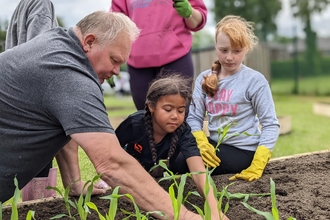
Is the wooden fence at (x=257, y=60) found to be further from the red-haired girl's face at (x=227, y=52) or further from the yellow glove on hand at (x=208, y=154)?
the yellow glove on hand at (x=208, y=154)

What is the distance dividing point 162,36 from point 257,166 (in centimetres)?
108

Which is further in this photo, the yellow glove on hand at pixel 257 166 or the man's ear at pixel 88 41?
the yellow glove on hand at pixel 257 166

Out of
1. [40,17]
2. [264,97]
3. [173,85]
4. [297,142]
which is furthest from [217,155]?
[297,142]

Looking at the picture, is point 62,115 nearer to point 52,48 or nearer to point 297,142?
point 52,48

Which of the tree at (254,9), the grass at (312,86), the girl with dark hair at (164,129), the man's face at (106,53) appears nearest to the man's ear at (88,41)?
the man's face at (106,53)

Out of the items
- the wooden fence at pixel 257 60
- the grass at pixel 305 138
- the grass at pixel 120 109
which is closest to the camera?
the grass at pixel 305 138

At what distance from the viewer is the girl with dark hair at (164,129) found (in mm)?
2621

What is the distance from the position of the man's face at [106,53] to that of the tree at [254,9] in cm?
3471

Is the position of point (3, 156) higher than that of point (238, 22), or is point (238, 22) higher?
point (238, 22)

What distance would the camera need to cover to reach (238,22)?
317 centimetres

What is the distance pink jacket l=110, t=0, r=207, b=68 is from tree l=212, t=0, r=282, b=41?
33300 mm

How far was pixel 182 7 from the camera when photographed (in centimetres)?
314

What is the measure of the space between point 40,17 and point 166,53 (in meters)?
0.92

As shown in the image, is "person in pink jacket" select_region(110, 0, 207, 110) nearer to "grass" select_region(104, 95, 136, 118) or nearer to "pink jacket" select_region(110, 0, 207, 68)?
"pink jacket" select_region(110, 0, 207, 68)
